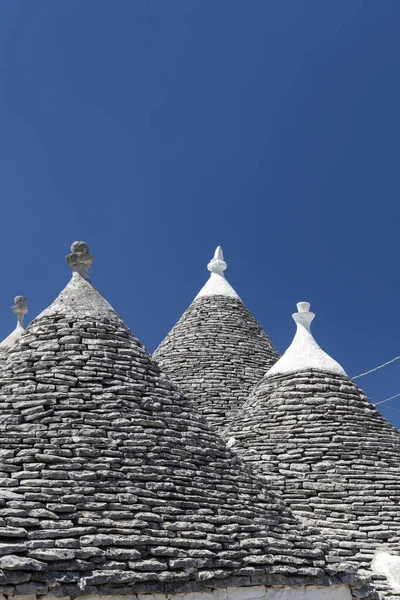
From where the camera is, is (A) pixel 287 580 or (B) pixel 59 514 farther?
(A) pixel 287 580

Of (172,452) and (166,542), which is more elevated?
(172,452)

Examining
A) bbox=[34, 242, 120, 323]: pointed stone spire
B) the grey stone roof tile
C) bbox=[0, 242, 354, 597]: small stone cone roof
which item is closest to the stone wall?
bbox=[0, 242, 354, 597]: small stone cone roof

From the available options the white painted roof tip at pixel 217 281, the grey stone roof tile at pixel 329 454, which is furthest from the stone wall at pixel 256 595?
the white painted roof tip at pixel 217 281

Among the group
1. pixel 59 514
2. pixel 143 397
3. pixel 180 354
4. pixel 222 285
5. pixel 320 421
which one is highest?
pixel 222 285

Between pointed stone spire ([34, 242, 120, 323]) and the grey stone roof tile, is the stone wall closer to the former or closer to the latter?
the grey stone roof tile

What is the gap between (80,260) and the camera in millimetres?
9719

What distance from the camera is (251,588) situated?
719 centimetres

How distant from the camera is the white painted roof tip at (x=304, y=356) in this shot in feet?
39.2

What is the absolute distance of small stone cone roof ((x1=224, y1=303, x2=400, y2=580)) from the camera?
32.4ft

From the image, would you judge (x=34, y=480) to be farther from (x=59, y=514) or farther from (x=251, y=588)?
(x=251, y=588)

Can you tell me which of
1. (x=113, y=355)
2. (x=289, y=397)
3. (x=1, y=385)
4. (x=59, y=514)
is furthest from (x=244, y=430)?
(x=59, y=514)

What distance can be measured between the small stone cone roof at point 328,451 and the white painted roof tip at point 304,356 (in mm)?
23

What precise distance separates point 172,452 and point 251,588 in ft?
4.79

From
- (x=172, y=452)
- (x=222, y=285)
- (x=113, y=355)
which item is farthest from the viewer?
(x=222, y=285)
